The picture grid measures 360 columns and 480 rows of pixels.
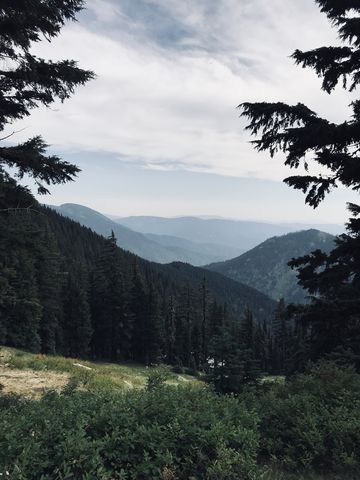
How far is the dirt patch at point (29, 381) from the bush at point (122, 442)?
24.8 feet

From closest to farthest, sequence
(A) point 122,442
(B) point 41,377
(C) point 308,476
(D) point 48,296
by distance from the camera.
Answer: (A) point 122,442
(C) point 308,476
(B) point 41,377
(D) point 48,296

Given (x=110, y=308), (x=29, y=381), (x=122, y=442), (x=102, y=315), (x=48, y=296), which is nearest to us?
(x=122, y=442)

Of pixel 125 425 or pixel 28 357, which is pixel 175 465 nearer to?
pixel 125 425

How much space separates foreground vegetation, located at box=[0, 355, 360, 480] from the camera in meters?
4.63

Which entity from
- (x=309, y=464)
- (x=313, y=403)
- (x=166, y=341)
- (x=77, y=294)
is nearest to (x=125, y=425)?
(x=309, y=464)

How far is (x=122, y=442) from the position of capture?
204 inches

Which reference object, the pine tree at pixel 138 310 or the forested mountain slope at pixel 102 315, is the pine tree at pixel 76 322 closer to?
the forested mountain slope at pixel 102 315

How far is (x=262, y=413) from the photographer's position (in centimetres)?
766

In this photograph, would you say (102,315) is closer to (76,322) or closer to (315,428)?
(76,322)

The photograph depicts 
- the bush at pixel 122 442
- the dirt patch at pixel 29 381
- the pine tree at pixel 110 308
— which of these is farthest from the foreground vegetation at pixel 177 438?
the pine tree at pixel 110 308

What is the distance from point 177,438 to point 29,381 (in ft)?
38.0

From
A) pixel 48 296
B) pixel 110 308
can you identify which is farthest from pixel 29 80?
pixel 110 308

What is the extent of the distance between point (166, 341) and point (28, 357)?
169ft

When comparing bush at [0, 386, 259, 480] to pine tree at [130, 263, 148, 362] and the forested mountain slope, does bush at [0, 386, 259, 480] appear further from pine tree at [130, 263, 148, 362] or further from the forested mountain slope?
pine tree at [130, 263, 148, 362]
